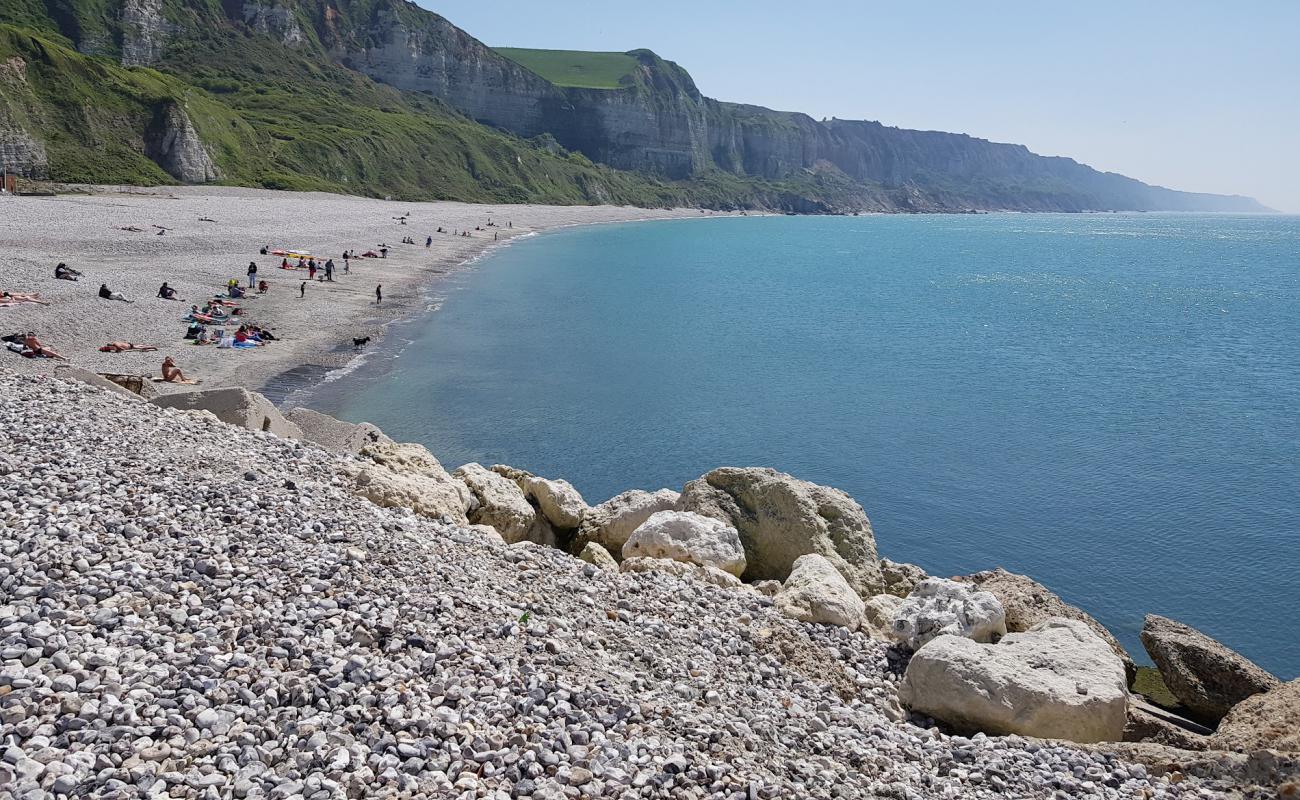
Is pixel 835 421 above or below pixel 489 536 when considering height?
below

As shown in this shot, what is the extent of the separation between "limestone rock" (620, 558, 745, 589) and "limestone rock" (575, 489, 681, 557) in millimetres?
3141

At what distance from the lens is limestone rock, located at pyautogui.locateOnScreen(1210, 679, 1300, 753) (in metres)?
9.96

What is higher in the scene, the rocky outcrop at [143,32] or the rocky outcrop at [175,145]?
the rocky outcrop at [143,32]

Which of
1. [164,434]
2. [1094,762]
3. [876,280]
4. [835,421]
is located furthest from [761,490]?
[876,280]

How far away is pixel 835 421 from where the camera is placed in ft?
127

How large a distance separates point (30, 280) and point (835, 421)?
38.2m

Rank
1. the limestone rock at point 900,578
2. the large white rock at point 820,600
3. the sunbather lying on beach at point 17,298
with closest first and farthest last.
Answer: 1. the large white rock at point 820,600
2. the limestone rock at point 900,578
3. the sunbather lying on beach at point 17,298

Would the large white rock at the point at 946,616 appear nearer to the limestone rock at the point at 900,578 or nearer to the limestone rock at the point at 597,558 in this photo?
the limestone rock at the point at 900,578

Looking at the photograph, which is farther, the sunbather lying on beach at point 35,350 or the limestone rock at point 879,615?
the sunbather lying on beach at point 35,350

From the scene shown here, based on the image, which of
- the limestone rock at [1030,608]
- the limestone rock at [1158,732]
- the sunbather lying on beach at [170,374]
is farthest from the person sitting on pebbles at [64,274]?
the limestone rock at [1158,732]

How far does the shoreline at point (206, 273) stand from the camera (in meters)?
36.6

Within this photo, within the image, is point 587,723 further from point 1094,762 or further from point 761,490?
point 761,490

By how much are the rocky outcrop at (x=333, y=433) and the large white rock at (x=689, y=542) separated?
7194 millimetres

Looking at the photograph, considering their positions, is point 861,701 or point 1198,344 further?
point 1198,344
